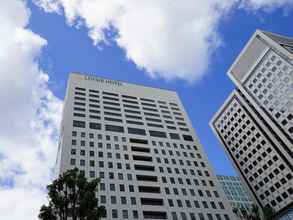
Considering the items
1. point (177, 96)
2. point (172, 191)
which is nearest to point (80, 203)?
point (172, 191)

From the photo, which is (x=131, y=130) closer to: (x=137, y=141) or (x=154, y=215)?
(x=137, y=141)

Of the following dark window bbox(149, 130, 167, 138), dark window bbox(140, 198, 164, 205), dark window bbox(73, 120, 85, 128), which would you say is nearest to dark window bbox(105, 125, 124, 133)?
dark window bbox(73, 120, 85, 128)

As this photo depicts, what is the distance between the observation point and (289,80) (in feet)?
234

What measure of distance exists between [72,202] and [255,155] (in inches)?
2817

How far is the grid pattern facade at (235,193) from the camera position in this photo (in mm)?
Answer: 108881

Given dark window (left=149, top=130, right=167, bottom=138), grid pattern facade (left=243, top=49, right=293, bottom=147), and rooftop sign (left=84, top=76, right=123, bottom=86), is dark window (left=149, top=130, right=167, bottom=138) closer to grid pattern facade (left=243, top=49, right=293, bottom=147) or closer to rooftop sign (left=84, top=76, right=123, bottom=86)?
rooftop sign (left=84, top=76, right=123, bottom=86)

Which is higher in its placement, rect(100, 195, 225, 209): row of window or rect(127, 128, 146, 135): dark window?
rect(127, 128, 146, 135): dark window

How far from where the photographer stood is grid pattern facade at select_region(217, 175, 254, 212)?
109 m

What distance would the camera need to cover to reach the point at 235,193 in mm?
114250

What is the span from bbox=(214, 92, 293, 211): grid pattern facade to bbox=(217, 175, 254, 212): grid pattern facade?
2814 centimetres

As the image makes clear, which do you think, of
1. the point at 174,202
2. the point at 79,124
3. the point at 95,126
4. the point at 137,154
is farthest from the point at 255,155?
the point at 79,124

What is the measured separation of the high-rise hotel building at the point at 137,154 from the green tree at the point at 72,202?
29534 mm

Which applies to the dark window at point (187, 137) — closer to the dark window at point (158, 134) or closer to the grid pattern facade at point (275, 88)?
the dark window at point (158, 134)

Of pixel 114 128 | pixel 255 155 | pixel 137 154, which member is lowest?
pixel 137 154
